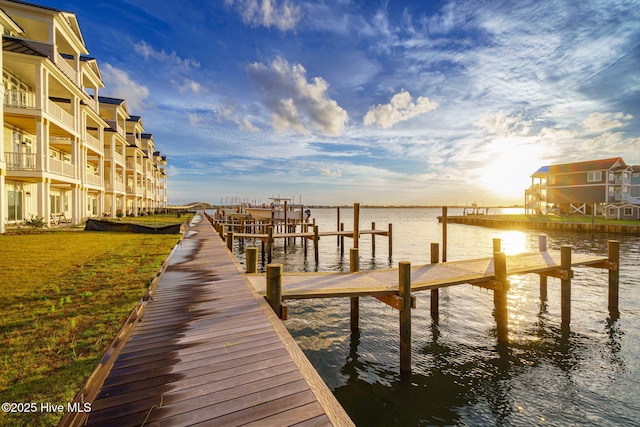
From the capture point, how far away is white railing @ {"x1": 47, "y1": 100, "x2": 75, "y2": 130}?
21.3 m

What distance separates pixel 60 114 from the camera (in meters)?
22.7

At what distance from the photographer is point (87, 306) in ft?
25.6

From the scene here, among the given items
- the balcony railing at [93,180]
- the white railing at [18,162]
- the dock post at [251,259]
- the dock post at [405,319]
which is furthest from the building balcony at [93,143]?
the dock post at [405,319]

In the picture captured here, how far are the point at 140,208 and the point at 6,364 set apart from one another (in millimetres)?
51882

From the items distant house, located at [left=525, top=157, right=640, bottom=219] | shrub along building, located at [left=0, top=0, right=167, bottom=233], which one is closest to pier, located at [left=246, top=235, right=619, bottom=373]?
shrub along building, located at [left=0, top=0, right=167, bottom=233]

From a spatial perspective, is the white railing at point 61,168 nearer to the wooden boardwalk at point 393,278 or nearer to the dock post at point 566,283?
the wooden boardwalk at point 393,278

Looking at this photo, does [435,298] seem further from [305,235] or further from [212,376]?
[305,235]

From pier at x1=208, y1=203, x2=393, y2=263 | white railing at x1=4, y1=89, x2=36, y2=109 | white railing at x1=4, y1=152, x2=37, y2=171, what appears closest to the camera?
pier at x1=208, y1=203, x2=393, y2=263

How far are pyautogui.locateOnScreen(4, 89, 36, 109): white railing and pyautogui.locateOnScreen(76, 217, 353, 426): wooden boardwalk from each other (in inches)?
897

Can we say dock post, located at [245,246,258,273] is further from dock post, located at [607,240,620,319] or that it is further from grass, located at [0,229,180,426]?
dock post, located at [607,240,620,319]

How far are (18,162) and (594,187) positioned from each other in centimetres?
6893

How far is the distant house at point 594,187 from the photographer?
4641 centimetres

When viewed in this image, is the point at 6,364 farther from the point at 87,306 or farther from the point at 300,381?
the point at 300,381

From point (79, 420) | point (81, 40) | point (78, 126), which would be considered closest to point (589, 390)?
point (79, 420)
